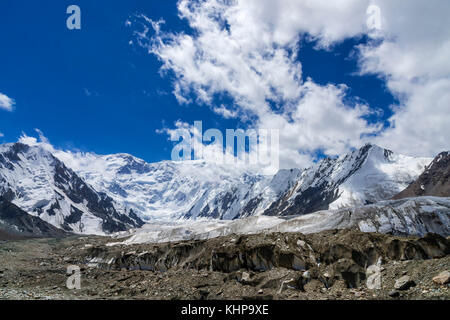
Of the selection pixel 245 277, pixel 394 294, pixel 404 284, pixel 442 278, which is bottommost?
pixel 245 277

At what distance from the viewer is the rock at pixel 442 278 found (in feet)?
53.2

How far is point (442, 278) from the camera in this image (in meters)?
16.4

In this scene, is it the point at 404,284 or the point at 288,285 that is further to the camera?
the point at 288,285

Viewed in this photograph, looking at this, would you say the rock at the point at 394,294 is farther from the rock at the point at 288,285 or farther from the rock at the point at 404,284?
the rock at the point at 288,285

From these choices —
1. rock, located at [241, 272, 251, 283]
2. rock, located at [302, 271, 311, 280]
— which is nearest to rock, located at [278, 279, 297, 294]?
rock, located at [302, 271, 311, 280]

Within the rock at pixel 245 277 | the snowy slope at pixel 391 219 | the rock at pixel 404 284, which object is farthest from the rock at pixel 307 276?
the snowy slope at pixel 391 219

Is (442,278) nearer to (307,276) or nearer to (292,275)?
(307,276)

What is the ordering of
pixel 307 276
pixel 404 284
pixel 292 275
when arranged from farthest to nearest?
pixel 292 275 → pixel 307 276 → pixel 404 284

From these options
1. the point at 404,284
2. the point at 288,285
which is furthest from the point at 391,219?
the point at 404,284

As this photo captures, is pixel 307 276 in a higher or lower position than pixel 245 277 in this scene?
higher

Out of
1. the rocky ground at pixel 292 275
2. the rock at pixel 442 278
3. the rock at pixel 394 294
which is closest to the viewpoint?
the rock at pixel 442 278

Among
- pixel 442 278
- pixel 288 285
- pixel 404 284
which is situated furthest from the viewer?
pixel 288 285

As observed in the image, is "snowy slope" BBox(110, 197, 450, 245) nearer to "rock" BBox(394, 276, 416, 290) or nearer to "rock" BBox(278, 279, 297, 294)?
"rock" BBox(278, 279, 297, 294)
